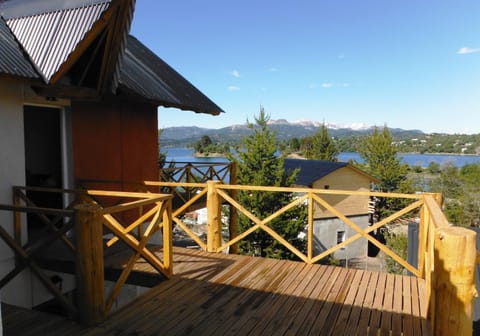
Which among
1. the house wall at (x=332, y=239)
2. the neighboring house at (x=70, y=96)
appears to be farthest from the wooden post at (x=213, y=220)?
the house wall at (x=332, y=239)

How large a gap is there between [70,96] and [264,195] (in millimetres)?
13876

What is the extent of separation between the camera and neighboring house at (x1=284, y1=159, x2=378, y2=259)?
952 inches

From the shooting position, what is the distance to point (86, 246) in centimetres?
315

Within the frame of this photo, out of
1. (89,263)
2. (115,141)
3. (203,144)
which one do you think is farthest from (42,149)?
(203,144)

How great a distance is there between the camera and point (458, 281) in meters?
1.72

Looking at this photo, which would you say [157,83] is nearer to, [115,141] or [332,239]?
[115,141]

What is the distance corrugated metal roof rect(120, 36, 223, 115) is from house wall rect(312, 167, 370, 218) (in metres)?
16.4

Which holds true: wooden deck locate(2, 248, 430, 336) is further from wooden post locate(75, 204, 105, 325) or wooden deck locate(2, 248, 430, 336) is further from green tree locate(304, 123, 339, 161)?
green tree locate(304, 123, 339, 161)

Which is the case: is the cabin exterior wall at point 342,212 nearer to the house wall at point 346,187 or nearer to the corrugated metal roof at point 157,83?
the house wall at point 346,187

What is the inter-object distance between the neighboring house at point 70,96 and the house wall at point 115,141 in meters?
0.02

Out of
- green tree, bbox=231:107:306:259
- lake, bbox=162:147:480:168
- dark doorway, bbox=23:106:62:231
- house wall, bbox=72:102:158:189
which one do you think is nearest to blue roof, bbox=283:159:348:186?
green tree, bbox=231:107:306:259

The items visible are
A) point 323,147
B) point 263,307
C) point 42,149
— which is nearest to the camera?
point 263,307

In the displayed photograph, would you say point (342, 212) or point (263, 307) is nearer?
point (263, 307)

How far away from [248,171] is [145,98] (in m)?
12.6
